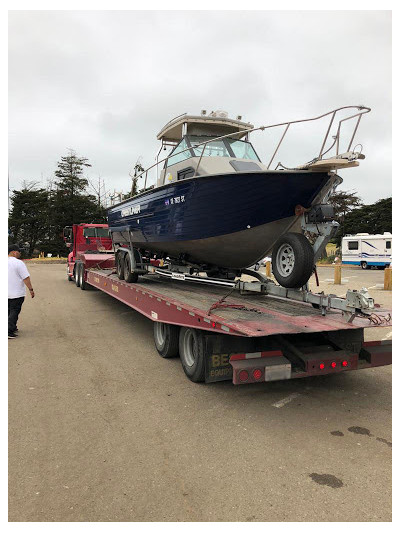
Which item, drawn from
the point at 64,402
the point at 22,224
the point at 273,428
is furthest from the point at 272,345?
the point at 22,224

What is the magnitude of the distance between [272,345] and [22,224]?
141ft

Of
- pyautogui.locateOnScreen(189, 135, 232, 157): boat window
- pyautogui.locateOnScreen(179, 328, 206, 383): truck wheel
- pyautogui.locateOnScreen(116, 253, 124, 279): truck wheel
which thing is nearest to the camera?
pyautogui.locateOnScreen(179, 328, 206, 383): truck wheel

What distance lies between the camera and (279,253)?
15.6 feet

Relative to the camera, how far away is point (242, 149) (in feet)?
20.2

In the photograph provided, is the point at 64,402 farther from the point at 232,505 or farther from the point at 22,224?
the point at 22,224

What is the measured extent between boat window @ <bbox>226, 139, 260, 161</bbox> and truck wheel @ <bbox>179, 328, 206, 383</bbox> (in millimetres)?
2969

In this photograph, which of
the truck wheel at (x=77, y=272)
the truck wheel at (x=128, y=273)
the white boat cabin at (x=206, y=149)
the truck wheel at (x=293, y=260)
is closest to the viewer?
the truck wheel at (x=293, y=260)

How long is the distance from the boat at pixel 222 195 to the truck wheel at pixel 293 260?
334 mm

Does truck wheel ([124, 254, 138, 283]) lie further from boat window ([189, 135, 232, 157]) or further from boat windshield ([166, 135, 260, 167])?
boat window ([189, 135, 232, 157])

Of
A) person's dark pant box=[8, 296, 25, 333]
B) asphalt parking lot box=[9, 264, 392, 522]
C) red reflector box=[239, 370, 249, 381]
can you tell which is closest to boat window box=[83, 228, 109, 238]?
person's dark pant box=[8, 296, 25, 333]

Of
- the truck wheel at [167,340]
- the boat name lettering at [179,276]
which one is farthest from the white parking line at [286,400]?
the boat name lettering at [179,276]

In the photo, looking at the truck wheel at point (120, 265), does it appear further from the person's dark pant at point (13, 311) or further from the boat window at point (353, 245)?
the boat window at point (353, 245)

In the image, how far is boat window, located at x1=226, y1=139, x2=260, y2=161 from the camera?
19.8 ft

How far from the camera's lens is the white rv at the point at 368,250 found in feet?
84.3
